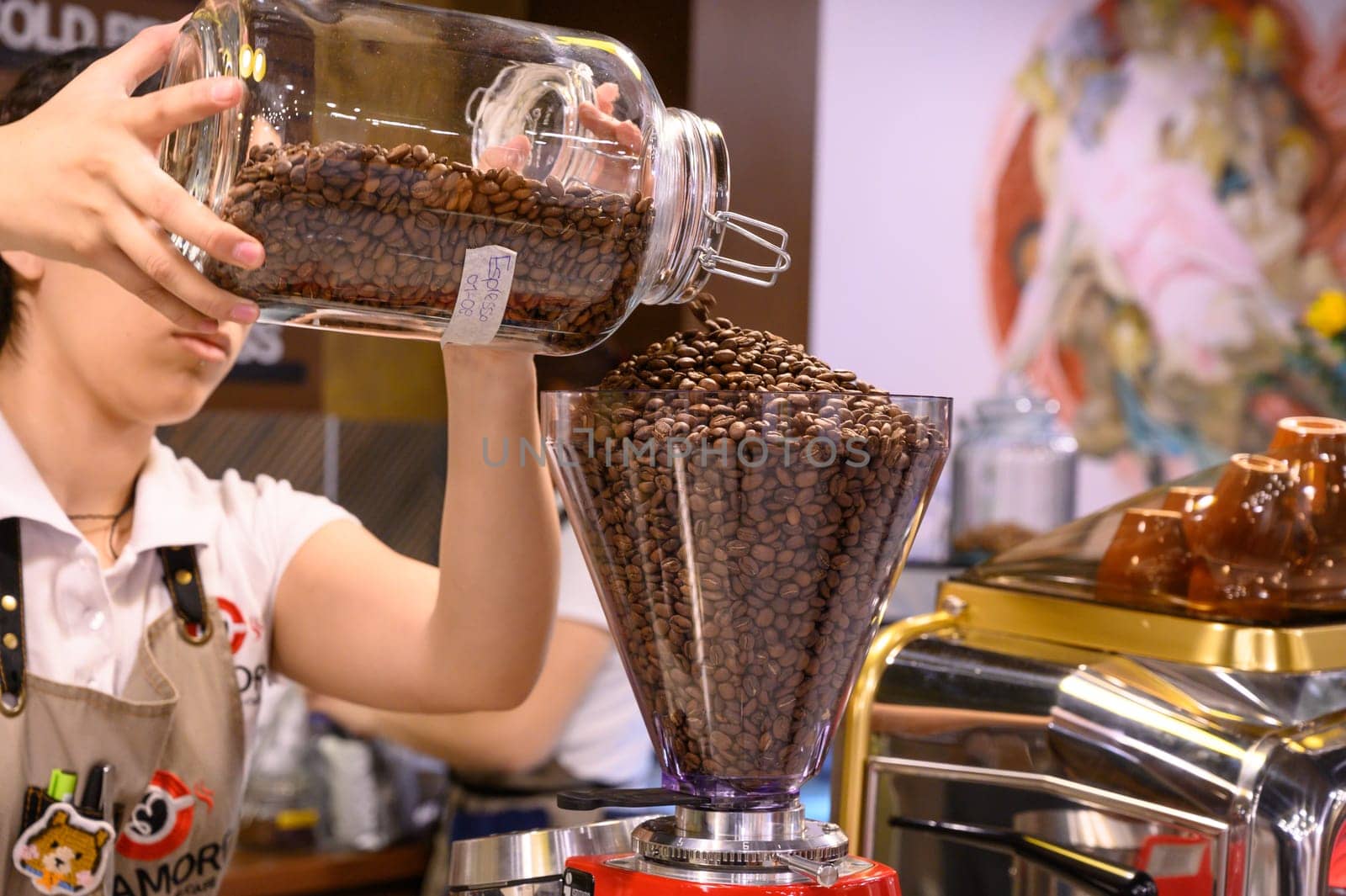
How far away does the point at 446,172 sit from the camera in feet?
2.18

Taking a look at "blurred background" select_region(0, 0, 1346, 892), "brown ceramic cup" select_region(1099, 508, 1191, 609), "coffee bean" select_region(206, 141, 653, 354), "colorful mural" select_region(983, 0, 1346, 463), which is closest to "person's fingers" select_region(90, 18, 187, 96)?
"coffee bean" select_region(206, 141, 653, 354)

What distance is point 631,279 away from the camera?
746 millimetres

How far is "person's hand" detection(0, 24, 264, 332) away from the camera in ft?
2.06

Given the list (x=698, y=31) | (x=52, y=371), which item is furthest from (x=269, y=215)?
(x=698, y=31)

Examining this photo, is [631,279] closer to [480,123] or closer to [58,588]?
[480,123]

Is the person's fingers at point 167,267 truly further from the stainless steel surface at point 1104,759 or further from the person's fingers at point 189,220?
the stainless steel surface at point 1104,759

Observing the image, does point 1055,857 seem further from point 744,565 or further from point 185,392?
point 185,392

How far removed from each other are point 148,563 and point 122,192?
558mm

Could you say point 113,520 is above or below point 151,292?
below

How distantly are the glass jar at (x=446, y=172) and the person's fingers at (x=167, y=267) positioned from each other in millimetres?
14

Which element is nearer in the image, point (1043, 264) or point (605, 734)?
point (605, 734)

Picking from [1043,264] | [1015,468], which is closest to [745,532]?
[1015,468]

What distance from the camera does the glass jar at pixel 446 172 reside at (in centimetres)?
66

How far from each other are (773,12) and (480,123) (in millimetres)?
1885
